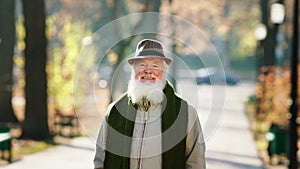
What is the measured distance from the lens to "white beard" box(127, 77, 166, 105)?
6.71 meters

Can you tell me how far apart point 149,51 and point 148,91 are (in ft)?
0.97

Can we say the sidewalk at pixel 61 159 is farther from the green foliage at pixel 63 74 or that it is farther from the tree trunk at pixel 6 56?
the green foliage at pixel 63 74

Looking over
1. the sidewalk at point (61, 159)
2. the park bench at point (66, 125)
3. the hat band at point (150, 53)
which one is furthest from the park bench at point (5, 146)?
the hat band at point (150, 53)

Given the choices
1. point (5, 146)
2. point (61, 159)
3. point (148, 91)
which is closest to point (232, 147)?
point (61, 159)

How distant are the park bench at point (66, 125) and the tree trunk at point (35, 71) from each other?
189 centimetres

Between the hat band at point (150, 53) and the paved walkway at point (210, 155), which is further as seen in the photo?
the paved walkway at point (210, 155)

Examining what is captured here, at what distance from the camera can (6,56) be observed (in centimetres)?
2834

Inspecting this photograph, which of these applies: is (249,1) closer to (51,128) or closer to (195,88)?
(51,128)

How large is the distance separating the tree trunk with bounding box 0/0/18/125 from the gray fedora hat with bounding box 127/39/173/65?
2166 cm

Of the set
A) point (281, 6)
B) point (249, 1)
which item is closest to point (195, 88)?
point (281, 6)

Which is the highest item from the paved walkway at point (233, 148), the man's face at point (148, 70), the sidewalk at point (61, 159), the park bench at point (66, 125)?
the man's face at point (148, 70)

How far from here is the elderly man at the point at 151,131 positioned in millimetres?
6652

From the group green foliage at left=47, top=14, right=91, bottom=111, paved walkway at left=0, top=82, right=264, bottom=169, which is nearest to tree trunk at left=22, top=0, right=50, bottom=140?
paved walkway at left=0, top=82, right=264, bottom=169

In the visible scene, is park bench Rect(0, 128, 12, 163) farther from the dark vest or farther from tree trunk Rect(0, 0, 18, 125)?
the dark vest
